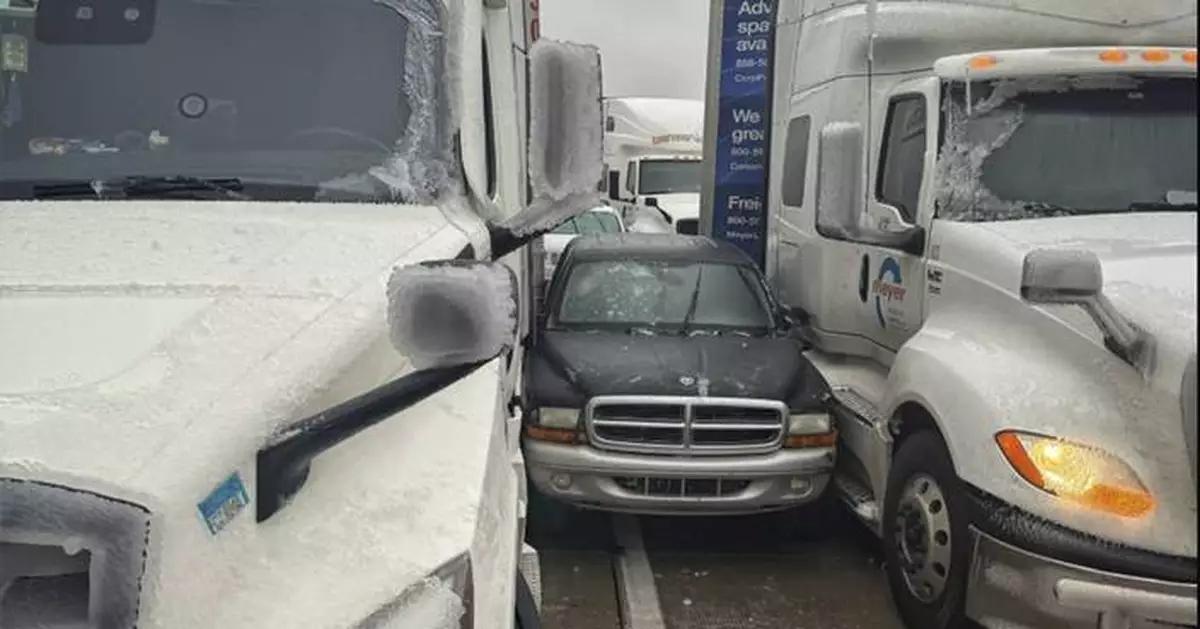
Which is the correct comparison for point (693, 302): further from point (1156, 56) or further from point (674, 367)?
point (1156, 56)

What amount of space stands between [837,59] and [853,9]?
1.08 feet

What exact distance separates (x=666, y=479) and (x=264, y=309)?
4.11 m

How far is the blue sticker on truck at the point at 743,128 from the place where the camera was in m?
9.85

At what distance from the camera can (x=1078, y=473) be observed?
14.1 ft

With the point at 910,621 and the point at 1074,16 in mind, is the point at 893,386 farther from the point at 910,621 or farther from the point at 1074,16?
the point at 1074,16

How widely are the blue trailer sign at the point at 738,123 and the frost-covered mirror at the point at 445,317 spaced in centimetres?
780

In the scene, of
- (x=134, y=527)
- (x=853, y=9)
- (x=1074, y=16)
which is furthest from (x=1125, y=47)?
(x=134, y=527)

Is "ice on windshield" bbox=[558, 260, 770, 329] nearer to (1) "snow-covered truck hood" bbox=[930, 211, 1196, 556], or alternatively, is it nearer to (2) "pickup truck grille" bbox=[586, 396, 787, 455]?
(2) "pickup truck grille" bbox=[586, 396, 787, 455]

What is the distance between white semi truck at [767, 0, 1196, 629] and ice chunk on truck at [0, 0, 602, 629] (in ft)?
4.89

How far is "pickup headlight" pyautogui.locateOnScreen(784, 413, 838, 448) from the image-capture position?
20.7 ft

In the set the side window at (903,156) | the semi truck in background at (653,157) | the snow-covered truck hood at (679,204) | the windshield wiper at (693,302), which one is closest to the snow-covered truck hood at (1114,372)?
the side window at (903,156)

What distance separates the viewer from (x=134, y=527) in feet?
5.81

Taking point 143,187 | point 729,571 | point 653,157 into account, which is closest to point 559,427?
point 729,571

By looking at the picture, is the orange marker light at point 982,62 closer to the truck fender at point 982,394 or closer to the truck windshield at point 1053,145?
the truck windshield at point 1053,145
